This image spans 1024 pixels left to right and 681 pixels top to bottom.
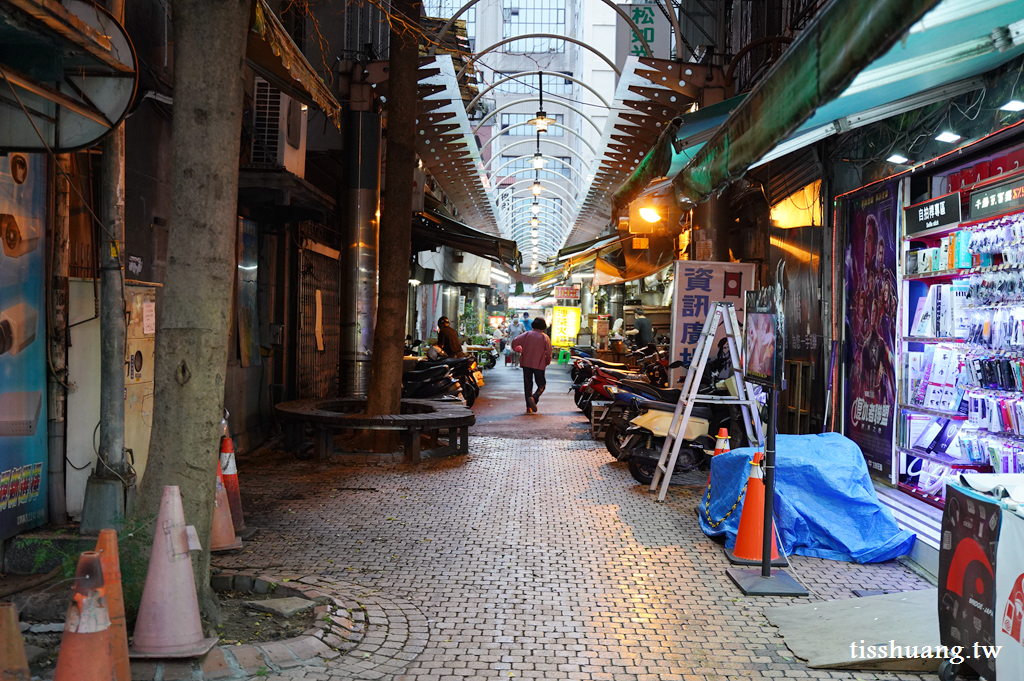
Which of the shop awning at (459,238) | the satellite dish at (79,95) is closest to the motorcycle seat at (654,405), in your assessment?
the satellite dish at (79,95)

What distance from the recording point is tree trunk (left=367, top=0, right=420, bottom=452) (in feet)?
35.4

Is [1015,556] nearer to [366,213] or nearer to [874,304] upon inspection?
[874,304]

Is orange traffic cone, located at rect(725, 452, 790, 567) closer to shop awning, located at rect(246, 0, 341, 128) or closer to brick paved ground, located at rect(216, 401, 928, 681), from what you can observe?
brick paved ground, located at rect(216, 401, 928, 681)

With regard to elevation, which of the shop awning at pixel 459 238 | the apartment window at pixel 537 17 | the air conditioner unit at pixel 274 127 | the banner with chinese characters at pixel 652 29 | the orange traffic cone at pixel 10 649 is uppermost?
the apartment window at pixel 537 17

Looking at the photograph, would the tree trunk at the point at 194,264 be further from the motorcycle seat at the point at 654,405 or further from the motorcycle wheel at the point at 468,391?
the motorcycle wheel at the point at 468,391

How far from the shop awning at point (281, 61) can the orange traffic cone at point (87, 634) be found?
3.99 metres

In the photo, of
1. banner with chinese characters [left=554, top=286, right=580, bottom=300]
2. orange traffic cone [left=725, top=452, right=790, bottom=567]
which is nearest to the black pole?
orange traffic cone [left=725, top=452, right=790, bottom=567]

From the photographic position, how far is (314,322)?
560 inches

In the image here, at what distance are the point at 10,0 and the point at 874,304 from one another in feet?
25.6

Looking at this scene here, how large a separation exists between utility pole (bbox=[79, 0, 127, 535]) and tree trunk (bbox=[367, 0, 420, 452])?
16.3 feet

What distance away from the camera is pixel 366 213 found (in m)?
13.3

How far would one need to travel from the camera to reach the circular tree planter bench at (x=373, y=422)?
10.0 m

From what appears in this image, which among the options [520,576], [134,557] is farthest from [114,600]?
[520,576]

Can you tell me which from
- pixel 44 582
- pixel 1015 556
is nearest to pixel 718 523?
pixel 1015 556
